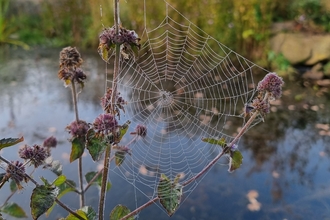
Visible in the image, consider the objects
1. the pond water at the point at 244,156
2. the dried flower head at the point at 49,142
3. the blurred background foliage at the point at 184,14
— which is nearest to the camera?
the dried flower head at the point at 49,142

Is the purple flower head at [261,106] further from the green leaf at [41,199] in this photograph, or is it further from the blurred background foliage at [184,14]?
the blurred background foliage at [184,14]

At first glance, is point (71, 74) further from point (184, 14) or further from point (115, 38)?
point (184, 14)

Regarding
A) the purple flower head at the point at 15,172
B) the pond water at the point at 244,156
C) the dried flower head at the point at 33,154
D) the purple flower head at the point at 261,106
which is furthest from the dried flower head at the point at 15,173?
the purple flower head at the point at 261,106

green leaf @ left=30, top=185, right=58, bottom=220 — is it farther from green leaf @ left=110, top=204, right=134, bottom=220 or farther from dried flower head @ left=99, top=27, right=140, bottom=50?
dried flower head @ left=99, top=27, right=140, bottom=50

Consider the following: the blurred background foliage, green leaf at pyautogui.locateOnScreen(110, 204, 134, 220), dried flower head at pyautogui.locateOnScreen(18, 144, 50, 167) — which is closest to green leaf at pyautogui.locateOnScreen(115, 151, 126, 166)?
green leaf at pyautogui.locateOnScreen(110, 204, 134, 220)

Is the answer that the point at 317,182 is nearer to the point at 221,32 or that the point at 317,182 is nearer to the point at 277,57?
the point at 277,57

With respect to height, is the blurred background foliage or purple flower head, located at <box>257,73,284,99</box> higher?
the blurred background foliage

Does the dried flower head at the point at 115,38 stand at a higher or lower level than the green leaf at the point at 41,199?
higher
